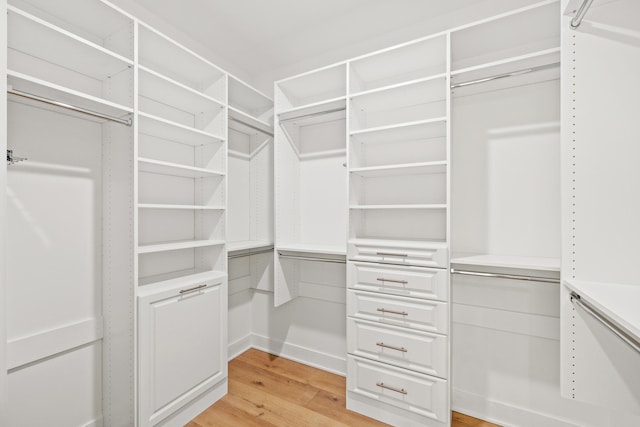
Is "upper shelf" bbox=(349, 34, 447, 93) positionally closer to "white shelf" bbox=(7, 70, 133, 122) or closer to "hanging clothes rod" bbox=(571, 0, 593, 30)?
"hanging clothes rod" bbox=(571, 0, 593, 30)

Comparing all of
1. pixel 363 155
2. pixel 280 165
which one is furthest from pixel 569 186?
pixel 280 165

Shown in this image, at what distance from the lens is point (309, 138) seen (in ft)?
8.71

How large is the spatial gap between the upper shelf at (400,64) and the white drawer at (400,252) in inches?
44.0

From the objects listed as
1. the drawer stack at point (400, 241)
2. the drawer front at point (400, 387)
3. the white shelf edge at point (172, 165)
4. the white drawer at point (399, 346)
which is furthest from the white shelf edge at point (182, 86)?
the drawer front at point (400, 387)

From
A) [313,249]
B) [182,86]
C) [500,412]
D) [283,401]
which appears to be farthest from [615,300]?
[182,86]

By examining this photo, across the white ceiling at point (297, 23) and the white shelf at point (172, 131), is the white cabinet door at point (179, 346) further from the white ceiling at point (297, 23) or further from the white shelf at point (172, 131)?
the white ceiling at point (297, 23)

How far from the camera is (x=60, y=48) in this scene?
58.4 inches

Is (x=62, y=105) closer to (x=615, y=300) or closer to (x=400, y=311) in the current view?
(x=400, y=311)

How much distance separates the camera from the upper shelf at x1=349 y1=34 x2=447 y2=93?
1.85m

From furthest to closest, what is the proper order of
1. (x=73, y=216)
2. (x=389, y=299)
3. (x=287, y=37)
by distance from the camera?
(x=287, y=37) → (x=389, y=299) → (x=73, y=216)

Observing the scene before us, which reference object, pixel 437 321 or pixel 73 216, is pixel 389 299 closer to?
pixel 437 321

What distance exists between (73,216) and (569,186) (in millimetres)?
2569

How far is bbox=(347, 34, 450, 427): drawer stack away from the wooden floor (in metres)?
0.21

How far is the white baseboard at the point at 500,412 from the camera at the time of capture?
1.81 metres
